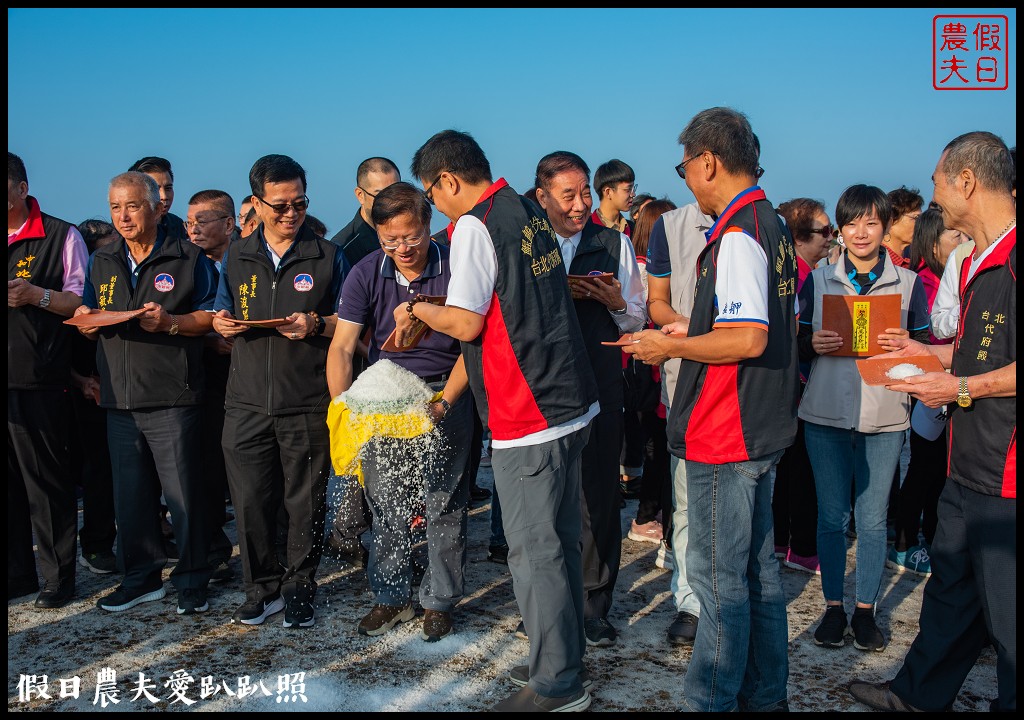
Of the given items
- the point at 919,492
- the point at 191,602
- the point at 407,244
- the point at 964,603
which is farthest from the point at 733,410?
the point at 191,602

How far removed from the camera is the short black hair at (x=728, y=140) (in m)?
Answer: 3.33

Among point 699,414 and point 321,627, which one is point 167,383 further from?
point 699,414

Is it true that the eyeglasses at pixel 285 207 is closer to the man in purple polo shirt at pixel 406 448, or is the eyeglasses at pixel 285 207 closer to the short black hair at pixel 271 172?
the short black hair at pixel 271 172

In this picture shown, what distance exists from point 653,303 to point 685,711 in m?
2.10

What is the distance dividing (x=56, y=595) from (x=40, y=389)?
1194 millimetres

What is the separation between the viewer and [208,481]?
5.64 meters

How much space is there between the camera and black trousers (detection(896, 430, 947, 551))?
548cm

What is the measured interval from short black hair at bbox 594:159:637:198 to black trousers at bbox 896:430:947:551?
289 cm

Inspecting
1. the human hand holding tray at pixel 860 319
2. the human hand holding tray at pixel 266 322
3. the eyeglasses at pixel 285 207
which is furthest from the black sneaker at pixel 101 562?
the human hand holding tray at pixel 860 319

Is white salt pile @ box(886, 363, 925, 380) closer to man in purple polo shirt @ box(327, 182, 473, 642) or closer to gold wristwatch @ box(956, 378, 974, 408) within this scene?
gold wristwatch @ box(956, 378, 974, 408)

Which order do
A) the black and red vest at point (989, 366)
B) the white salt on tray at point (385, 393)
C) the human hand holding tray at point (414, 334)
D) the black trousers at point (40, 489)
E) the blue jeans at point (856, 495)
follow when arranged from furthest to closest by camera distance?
the black trousers at point (40, 489) < the blue jeans at point (856, 495) < the white salt on tray at point (385, 393) < the human hand holding tray at point (414, 334) < the black and red vest at point (989, 366)

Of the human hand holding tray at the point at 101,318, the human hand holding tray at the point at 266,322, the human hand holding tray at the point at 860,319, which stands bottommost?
the human hand holding tray at the point at 860,319

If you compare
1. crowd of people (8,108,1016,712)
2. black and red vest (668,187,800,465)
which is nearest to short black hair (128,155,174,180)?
crowd of people (8,108,1016,712)

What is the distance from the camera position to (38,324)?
489cm
